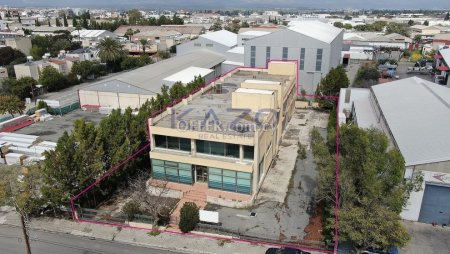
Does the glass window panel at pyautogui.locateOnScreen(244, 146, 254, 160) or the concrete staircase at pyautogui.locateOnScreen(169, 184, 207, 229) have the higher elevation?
the glass window panel at pyautogui.locateOnScreen(244, 146, 254, 160)

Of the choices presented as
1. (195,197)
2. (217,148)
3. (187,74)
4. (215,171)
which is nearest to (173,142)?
(217,148)

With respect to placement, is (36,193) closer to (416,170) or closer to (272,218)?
(272,218)

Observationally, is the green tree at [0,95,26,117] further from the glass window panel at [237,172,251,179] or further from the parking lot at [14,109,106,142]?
the glass window panel at [237,172,251,179]

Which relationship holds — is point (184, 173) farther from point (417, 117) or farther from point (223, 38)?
point (223, 38)

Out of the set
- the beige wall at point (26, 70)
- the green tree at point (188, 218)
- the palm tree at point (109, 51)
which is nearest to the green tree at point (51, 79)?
the beige wall at point (26, 70)

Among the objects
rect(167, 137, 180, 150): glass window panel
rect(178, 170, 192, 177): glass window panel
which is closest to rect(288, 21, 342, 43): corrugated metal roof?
rect(167, 137, 180, 150): glass window panel

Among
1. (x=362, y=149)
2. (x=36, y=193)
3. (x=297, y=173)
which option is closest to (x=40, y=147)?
(x=36, y=193)
